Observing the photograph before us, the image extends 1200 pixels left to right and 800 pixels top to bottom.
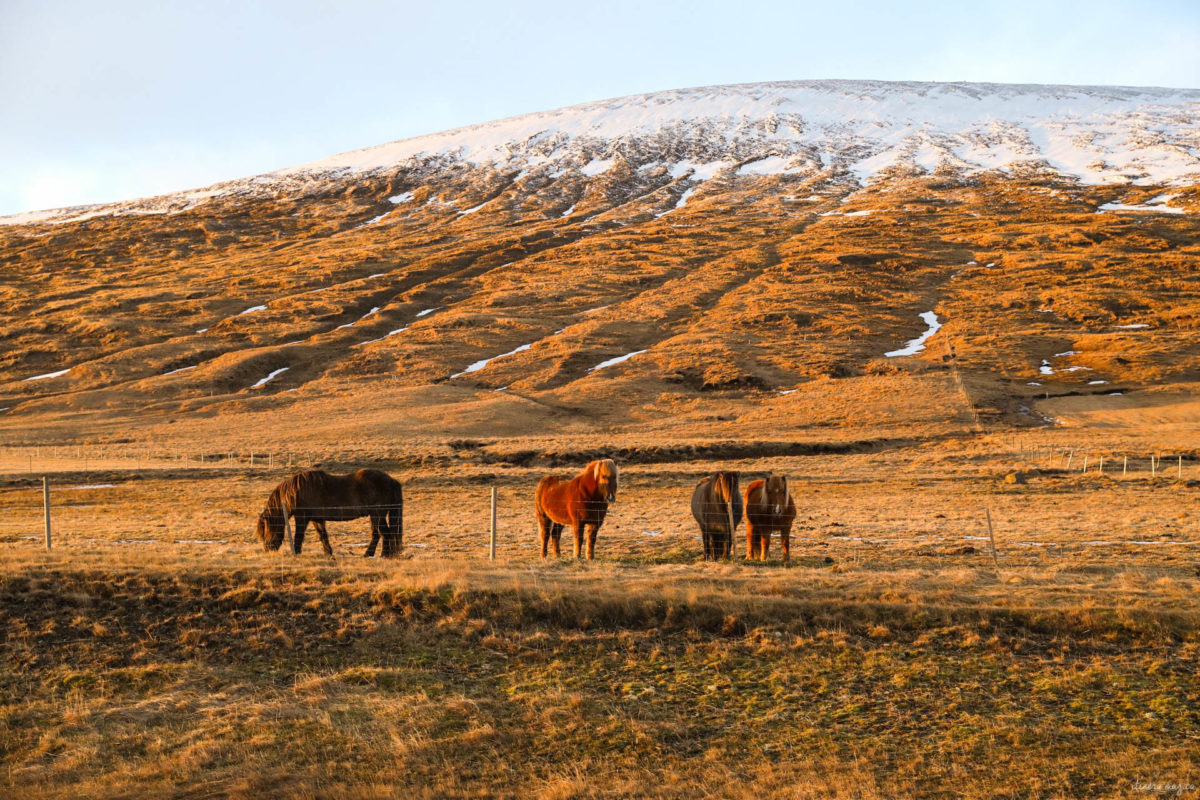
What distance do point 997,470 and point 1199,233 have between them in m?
109

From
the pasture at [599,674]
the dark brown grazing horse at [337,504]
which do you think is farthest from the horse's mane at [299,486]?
the pasture at [599,674]

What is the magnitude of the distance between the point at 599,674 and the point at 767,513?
751cm

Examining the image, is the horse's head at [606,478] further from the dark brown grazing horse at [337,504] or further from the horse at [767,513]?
the dark brown grazing horse at [337,504]

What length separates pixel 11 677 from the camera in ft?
31.9

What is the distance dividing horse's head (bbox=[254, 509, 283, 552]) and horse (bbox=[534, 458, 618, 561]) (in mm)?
Answer: 5415

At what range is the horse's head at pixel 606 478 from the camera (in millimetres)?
16250

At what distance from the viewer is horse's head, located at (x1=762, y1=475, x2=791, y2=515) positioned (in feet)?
53.8

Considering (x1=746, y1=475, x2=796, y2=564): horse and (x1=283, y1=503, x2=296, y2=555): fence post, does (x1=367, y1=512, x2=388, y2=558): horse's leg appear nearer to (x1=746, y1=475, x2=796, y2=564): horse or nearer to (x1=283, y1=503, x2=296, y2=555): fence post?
(x1=283, y1=503, x2=296, y2=555): fence post

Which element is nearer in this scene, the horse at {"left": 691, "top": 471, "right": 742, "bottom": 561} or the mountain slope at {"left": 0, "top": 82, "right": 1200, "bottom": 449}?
the horse at {"left": 691, "top": 471, "right": 742, "bottom": 561}

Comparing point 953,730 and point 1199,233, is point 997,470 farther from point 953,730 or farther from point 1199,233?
point 1199,233

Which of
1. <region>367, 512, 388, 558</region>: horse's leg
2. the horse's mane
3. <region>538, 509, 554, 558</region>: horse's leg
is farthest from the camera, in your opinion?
<region>538, 509, 554, 558</region>: horse's leg

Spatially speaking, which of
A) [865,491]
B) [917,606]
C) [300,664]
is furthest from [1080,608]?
[865,491]

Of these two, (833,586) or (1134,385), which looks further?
(1134,385)

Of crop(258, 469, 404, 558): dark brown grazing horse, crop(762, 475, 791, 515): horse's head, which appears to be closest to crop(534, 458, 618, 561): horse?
crop(762, 475, 791, 515): horse's head
